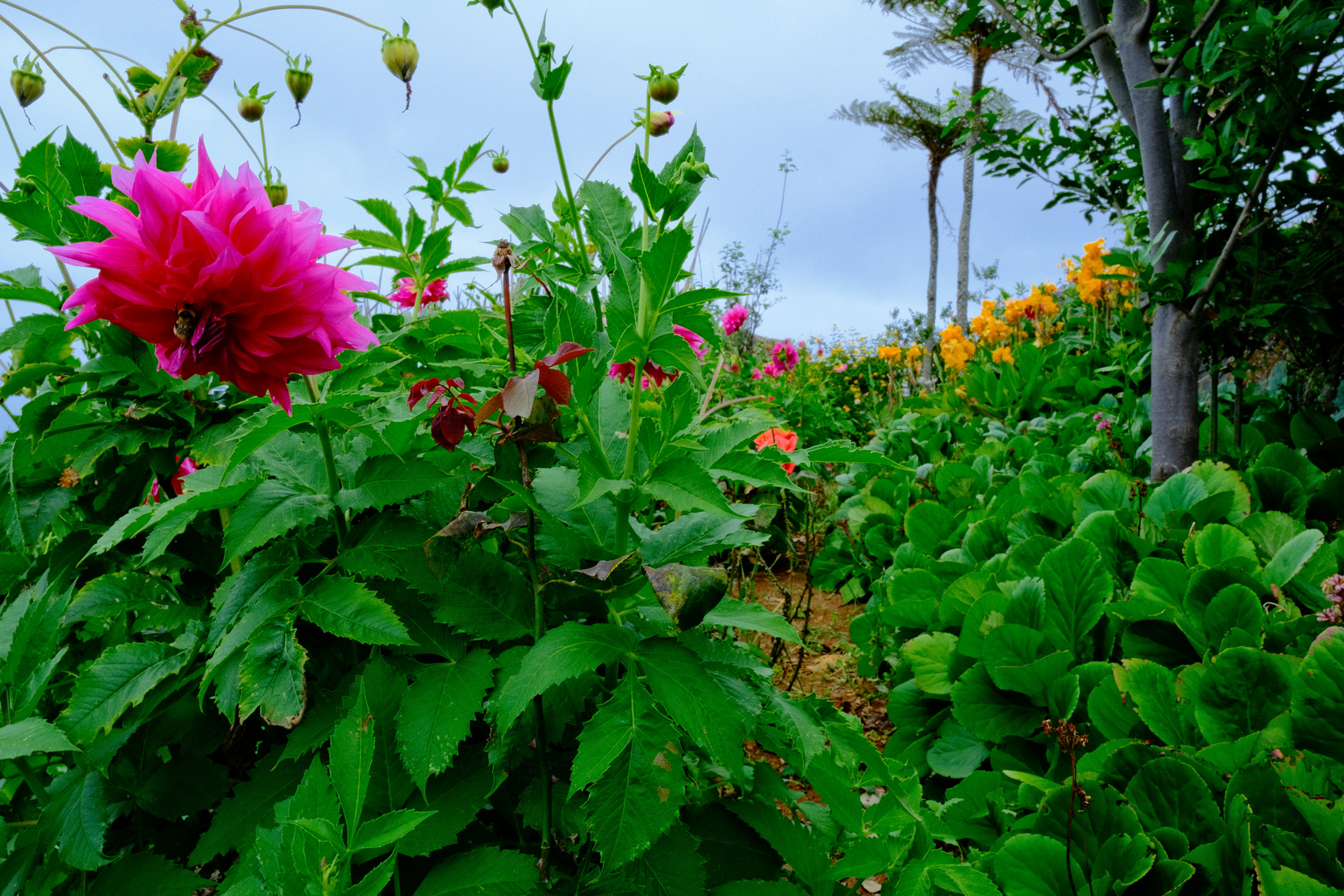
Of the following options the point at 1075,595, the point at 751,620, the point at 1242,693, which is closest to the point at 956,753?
the point at 1075,595

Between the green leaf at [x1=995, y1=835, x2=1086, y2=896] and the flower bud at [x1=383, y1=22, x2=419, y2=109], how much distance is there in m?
1.63

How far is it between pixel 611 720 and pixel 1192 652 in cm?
151

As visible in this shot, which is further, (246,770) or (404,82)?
(404,82)

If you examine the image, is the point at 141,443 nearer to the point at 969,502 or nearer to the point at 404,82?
the point at 404,82

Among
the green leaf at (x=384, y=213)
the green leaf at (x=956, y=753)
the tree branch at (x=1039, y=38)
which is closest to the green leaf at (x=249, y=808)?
the green leaf at (x=384, y=213)

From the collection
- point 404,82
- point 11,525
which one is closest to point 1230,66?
point 404,82

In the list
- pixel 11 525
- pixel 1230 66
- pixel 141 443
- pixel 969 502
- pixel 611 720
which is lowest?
pixel 611 720

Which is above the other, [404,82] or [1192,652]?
[404,82]

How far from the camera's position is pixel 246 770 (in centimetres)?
94

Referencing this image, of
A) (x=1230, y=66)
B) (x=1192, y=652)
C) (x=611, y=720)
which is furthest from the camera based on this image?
(x=1230, y=66)

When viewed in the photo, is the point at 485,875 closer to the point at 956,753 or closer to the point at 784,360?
the point at 956,753

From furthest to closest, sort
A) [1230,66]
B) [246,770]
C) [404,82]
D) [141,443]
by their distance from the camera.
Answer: [1230,66]
[404,82]
[141,443]
[246,770]

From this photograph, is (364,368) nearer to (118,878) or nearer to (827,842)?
(118,878)

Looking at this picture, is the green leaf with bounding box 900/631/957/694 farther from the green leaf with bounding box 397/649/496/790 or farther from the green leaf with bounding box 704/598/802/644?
the green leaf with bounding box 397/649/496/790
